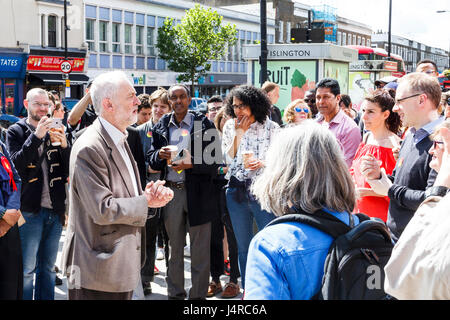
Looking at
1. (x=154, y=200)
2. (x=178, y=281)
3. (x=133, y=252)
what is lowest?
(x=178, y=281)

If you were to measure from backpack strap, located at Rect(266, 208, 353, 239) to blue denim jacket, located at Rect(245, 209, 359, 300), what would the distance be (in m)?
0.03

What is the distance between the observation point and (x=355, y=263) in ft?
6.31

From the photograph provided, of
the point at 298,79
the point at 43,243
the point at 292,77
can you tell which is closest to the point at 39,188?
the point at 43,243

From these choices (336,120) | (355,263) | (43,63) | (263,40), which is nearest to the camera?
(355,263)

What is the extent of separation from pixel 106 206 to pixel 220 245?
314 cm

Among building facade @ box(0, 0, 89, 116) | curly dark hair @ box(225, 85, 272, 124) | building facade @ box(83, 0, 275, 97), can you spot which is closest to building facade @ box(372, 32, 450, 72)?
building facade @ box(83, 0, 275, 97)

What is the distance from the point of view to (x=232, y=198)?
202 inches

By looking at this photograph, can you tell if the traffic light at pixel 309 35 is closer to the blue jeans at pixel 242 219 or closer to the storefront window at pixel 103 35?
the blue jeans at pixel 242 219

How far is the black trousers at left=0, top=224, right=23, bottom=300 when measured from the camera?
358 centimetres

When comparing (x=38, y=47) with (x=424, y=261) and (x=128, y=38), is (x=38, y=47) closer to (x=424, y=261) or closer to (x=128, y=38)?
(x=128, y=38)

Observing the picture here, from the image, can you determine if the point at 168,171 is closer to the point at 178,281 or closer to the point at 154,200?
the point at 178,281

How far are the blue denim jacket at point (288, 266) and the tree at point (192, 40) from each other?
119 ft
